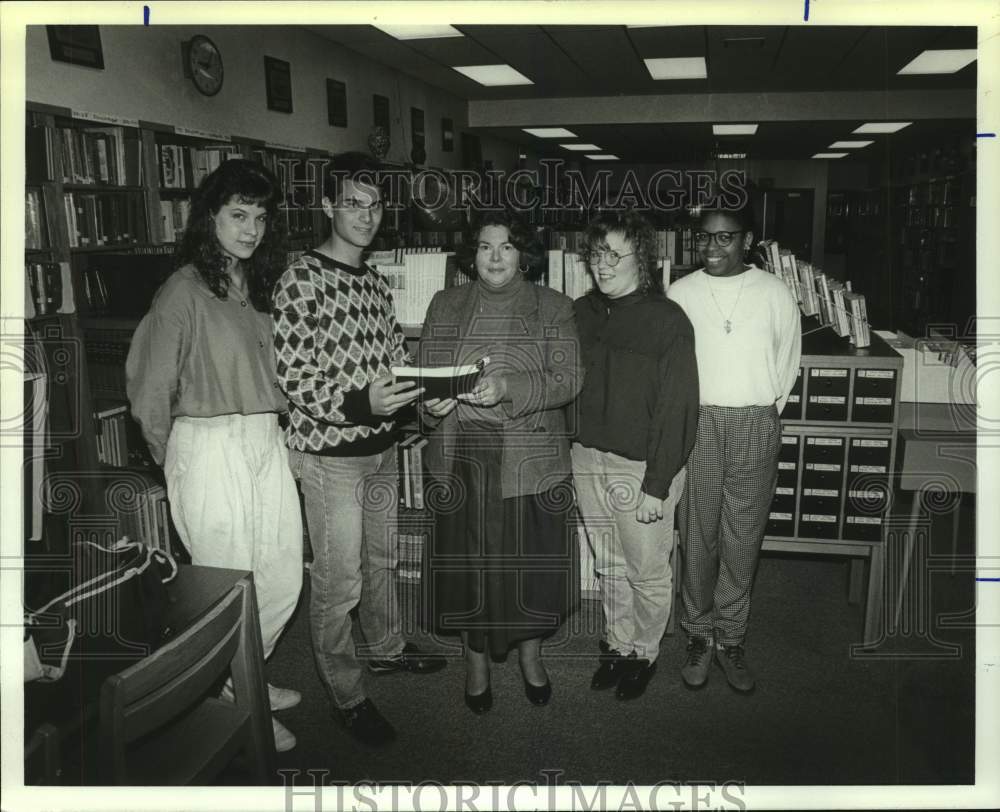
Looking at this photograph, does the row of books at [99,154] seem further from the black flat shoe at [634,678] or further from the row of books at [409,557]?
the black flat shoe at [634,678]

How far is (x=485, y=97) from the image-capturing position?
9812 mm

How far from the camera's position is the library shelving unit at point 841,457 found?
2619mm

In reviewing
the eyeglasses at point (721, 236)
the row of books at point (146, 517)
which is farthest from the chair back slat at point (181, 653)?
the row of books at point (146, 517)

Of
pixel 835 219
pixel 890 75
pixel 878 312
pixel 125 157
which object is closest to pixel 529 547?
pixel 125 157

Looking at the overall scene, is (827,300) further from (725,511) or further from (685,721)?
(685,721)

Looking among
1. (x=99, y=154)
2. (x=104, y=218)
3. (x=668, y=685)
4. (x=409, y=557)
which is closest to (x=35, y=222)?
(x=104, y=218)

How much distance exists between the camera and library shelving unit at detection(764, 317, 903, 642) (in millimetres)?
2619

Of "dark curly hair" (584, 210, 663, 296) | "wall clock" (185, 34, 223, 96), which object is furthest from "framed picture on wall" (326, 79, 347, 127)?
"dark curly hair" (584, 210, 663, 296)

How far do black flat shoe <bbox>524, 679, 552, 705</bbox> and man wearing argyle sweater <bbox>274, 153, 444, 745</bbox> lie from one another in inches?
16.5

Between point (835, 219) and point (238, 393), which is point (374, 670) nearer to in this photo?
point (238, 393)

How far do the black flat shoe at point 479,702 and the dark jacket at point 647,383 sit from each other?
30.1 inches

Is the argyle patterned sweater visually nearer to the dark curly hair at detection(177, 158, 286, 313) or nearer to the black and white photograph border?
the dark curly hair at detection(177, 158, 286, 313)

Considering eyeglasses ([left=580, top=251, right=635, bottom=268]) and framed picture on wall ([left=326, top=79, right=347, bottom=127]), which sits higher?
framed picture on wall ([left=326, top=79, right=347, bottom=127])

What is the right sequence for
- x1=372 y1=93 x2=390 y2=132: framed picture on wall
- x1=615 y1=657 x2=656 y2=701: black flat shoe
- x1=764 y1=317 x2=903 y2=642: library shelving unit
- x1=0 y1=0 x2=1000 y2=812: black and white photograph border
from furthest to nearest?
x1=372 y1=93 x2=390 y2=132: framed picture on wall → x1=764 y1=317 x2=903 y2=642: library shelving unit → x1=615 y1=657 x2=656 y2=701: black flat shoe → x1=0 y1=0 x2=1000 y2=812: black and white photograph border
